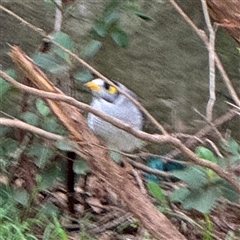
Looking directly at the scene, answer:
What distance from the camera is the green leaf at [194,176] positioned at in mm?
1653

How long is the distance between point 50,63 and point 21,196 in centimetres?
41

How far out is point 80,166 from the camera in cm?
185

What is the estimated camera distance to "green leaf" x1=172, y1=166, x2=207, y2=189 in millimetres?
1653

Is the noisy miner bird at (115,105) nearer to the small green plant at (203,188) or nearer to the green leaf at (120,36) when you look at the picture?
the green leaf at (120,36)

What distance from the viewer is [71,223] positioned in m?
2.00

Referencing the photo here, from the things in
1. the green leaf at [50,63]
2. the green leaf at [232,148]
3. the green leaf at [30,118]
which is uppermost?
the green leaf at [50,63]

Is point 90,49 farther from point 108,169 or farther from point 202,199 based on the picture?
point 202,199

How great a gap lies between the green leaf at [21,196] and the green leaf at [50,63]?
0.38 metres

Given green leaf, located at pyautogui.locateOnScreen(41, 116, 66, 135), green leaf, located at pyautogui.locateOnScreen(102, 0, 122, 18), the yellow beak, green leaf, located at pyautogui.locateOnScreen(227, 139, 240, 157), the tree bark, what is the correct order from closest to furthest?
the tree bark < green leaf, located at pyautogui.locateOnScreen(227, 139, 240, 157) < green leaf, located at pyautogui.locateOnScreen(41, 116, 66, 135) < green leaf, located at pyautogui.locateOnScreen(102, 0, 122, 18) < the yellow beak

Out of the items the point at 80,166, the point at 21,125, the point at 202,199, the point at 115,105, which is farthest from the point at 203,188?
the point at 115,105

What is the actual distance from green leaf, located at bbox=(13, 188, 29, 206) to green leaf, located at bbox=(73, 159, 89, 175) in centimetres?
18

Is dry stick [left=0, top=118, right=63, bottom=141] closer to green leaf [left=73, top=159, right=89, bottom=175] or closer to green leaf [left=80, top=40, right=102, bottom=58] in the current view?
green leaf [left=73, top=159, right=89, bottom=175]

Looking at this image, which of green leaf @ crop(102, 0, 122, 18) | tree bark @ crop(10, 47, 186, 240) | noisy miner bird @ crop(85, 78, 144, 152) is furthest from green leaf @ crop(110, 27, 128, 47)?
tree bark @ crop(10, 47, 186, 240)

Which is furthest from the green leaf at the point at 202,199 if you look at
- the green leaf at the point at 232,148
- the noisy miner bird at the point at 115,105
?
the noisy miner bird at the point at 115,105
